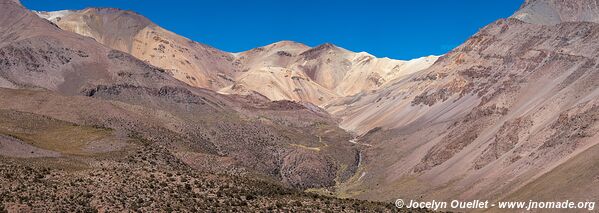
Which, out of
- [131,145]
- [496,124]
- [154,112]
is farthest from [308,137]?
[131,145]

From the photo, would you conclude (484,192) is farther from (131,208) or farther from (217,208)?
(131,208)

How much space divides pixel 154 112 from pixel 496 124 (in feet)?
220

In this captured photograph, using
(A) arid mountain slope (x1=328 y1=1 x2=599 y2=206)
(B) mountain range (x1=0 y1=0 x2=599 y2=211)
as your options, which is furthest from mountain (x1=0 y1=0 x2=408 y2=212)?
(A) arid mountain slope (x1=328 y1=1 x2=599 y2=206)

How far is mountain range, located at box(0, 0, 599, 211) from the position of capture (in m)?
54.3

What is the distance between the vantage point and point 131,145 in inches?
2881

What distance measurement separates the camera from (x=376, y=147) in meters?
158

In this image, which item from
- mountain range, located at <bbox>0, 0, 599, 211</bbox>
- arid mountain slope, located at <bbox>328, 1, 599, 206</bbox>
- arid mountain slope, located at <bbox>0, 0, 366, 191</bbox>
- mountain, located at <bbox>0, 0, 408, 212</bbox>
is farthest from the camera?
arid mountain slope, located at <bbox>0, 0, 366, 191</bbox>

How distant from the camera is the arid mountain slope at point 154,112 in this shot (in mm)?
113750

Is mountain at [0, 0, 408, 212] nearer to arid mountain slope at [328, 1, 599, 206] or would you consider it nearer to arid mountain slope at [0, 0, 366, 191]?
arid mountain slope at [0, 0, 366, 191]

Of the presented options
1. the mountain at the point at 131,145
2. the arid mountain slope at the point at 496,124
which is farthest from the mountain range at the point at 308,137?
the arid mountain slope at the point at 496,124

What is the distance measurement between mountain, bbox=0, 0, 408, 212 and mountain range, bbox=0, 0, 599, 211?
28 centimetres

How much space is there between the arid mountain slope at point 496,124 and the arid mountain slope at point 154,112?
1098 cm

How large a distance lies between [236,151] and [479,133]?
152 ft

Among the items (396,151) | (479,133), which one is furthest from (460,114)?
(479,133)
